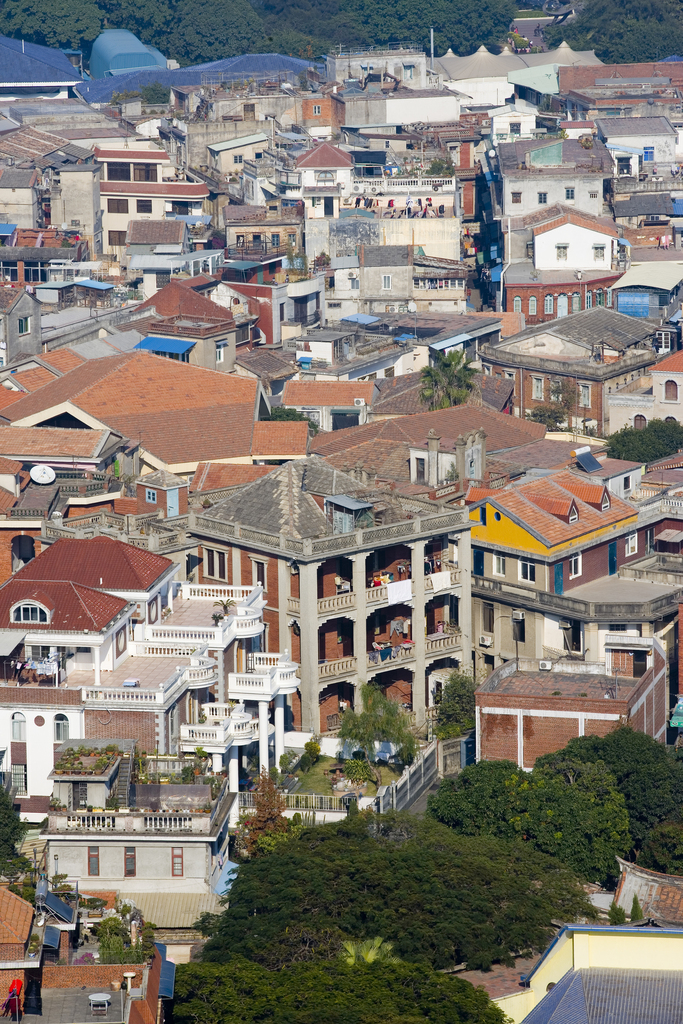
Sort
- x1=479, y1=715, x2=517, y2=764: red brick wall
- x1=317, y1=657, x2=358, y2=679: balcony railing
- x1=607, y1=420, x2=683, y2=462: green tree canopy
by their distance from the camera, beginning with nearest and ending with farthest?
x1=479, y1=715, x2=517, y2=764: red brick wall, x1=317, y1=657, x2=358, y2=679: balcony railing, x1=607, y1=420, x2=683, y2=462: green tree canopy

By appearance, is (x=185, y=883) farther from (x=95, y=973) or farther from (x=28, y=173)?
(x=28, y=173)

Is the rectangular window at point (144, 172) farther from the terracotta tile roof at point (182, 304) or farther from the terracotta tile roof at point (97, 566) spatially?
the terracotta tile roof at point (97, 566)

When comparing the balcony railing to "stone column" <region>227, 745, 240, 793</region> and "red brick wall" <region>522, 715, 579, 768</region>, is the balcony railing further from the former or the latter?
"red brick wall" <region>522, 715, 579, 768</region>

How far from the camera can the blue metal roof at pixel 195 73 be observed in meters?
191

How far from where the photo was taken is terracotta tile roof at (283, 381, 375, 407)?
328 feet

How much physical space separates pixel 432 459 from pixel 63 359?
2889cm

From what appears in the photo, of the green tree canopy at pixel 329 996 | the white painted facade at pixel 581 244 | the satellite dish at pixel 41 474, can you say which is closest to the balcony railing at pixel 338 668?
the satellite dish at pixel 41 474

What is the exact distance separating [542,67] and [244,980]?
147 m

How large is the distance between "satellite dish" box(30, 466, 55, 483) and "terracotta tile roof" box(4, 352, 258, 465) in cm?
703

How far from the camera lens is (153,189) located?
14088 centimetres

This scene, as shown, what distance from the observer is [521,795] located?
2219 inches

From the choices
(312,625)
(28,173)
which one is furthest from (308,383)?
(28,173)

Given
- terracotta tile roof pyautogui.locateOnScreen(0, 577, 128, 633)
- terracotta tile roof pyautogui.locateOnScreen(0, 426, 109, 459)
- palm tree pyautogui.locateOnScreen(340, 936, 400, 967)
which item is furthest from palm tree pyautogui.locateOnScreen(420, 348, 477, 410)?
palm tree pyautogui.locateOnScreen(340, 936, 400, 967)

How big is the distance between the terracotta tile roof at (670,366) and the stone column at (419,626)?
36.4m
